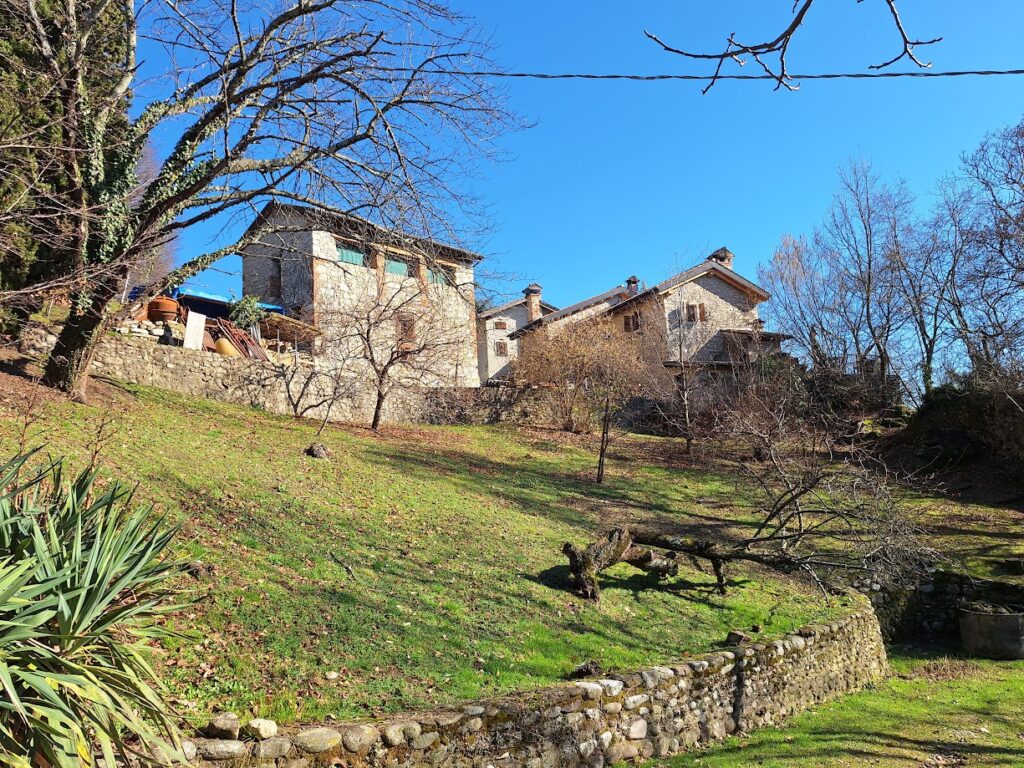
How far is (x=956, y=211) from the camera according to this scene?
20.3 metres

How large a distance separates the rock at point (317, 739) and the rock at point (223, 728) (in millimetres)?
359

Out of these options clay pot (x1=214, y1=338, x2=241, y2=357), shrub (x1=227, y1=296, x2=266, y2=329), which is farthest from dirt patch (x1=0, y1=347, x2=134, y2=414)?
shrub (x1=227, y1=296, x2=266, y2=329)

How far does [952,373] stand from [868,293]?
6.66m

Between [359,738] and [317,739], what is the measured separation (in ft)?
0.93

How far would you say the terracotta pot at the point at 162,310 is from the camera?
19031 mm

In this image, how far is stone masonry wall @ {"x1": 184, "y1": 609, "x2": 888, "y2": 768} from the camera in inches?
150

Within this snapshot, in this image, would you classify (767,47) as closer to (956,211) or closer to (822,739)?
(822,739)

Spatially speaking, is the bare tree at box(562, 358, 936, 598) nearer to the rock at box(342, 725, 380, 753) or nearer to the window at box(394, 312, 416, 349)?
the rock at box(342, 725, 380, 753)

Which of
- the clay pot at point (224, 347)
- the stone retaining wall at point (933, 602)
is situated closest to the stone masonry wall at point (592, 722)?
the stone retaining wall at point (933, 602)

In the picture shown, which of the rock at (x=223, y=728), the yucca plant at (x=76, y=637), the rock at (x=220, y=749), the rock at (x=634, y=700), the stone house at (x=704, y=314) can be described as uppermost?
the stone house at (x=704, y=314)

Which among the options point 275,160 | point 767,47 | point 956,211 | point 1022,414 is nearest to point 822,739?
point 767,47

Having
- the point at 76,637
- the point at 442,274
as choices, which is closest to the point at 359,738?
the point at 76,637

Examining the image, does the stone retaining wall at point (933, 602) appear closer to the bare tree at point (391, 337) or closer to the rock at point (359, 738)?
the rock at point (359, 738)

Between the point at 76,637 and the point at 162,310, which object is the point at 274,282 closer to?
the point at 162,310
